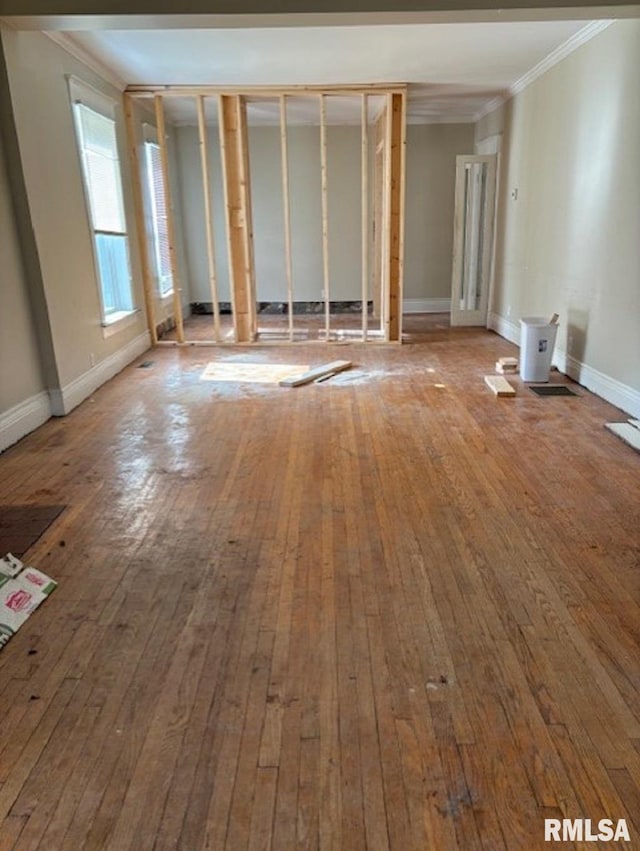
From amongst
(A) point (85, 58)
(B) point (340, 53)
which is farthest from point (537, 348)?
(A) point (85, 58)

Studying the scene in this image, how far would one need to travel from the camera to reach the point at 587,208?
4.68m

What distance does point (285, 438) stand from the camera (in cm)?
380

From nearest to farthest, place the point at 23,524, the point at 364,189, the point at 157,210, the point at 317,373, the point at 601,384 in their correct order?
the point at 23,524 < the point at 601,384 < the point at 317,373 < the point at 364,189 < the point at 157,210

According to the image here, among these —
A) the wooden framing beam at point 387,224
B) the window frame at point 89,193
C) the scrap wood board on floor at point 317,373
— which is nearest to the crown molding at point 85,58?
the window frame at point 89,193

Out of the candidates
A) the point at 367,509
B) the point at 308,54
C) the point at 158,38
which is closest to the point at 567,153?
the point at 308,54

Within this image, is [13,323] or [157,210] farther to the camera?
[157,210]

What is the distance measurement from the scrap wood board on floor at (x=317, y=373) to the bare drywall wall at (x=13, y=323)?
196 centimetres

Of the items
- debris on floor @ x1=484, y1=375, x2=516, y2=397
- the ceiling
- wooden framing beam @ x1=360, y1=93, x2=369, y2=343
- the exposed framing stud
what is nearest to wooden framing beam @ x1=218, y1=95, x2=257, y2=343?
the exposed framing stud

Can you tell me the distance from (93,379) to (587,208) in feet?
14.0

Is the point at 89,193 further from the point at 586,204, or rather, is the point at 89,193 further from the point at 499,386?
the point at 586,204

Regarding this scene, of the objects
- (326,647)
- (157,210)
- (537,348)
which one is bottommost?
(326,647)

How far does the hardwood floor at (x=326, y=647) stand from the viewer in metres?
1.38

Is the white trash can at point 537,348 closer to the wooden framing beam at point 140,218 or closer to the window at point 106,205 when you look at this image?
the window at point 106,205

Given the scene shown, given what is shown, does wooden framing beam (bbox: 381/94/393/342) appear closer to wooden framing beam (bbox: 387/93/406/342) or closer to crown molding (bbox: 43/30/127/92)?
wooden framing beam (bbox: 387/93/406/342)
